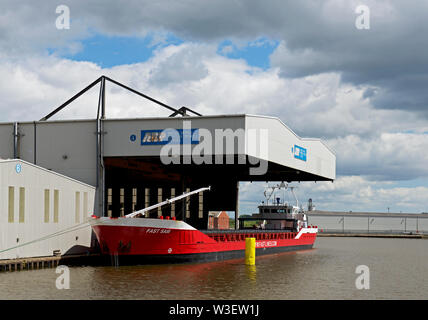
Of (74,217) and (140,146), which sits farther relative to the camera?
(140,146)

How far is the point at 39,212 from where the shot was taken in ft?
121

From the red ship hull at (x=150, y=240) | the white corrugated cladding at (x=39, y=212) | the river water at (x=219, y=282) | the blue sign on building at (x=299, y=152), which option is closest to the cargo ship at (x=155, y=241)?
the red ship hull at (x=150, y=240)

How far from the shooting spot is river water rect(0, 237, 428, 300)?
1065 inches

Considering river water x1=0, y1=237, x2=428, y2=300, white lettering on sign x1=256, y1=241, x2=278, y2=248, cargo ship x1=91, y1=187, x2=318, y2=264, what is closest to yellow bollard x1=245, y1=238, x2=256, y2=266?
river water x1=0, y1=237, x2=428, y2=300

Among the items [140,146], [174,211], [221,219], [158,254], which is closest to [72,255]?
[158,254]

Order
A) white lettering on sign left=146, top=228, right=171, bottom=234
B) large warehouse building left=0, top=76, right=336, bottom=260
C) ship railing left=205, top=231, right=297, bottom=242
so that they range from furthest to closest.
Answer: ship railing left=205, top=231, right=297, bottom=242 < large warehouse building left=0, top=76, right=336, bottom=260 < white lettering on sign left=146, top=228, right=171, bottom=234

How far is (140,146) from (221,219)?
70.1m

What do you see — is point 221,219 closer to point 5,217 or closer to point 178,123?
point 178,123

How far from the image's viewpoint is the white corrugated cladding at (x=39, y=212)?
113 feet

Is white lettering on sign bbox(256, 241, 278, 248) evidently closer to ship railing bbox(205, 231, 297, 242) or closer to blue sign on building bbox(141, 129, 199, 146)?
ship railing bbox(205, 231, 297, 242)

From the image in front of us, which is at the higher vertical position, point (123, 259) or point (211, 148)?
point (211, 148)

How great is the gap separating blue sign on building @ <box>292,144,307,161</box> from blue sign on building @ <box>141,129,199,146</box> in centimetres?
1261
